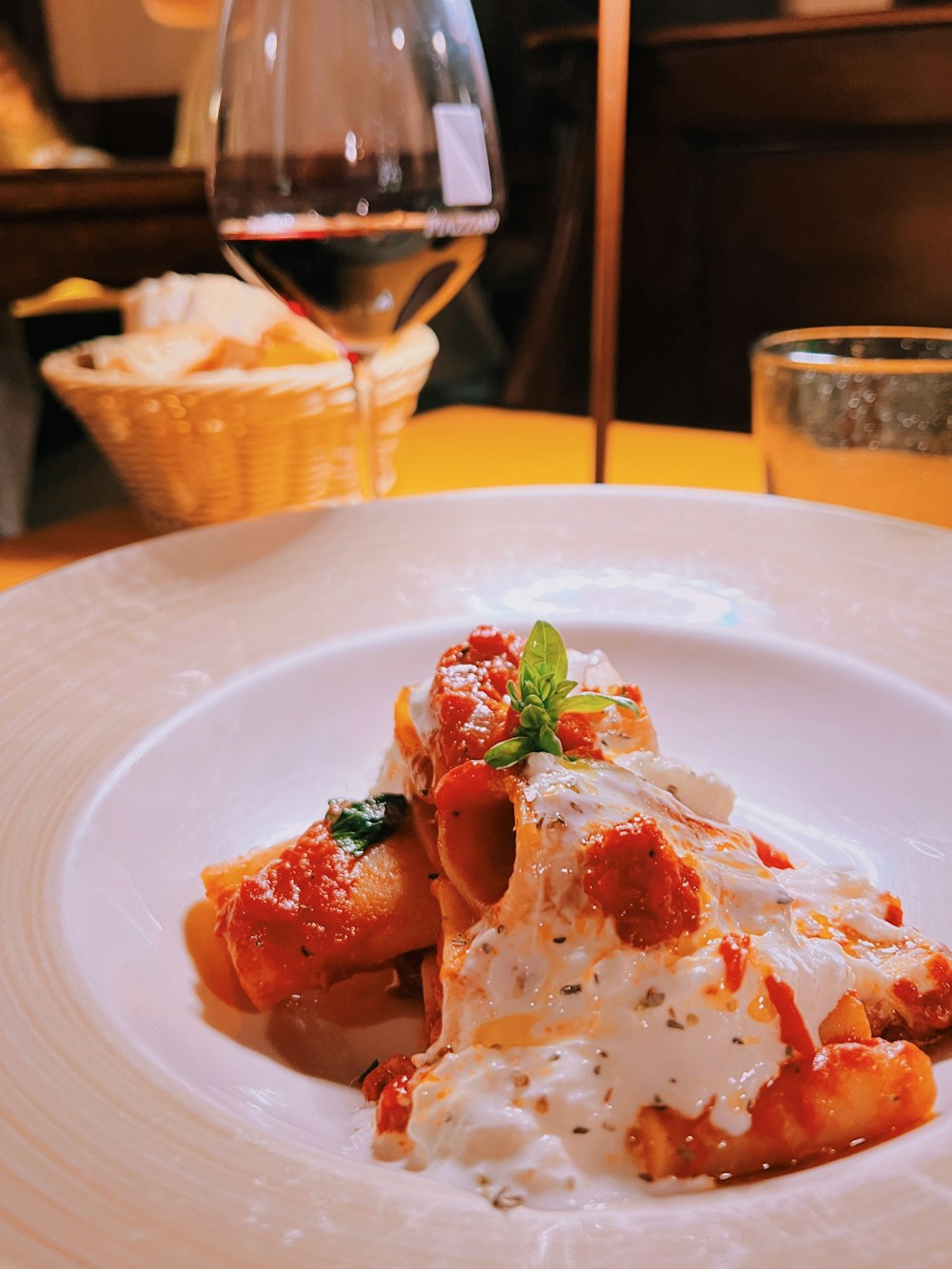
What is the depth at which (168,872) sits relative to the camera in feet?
2.89

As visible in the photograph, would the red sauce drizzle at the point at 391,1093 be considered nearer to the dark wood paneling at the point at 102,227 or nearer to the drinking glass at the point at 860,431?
→ the drinking glass at the point at 860,431

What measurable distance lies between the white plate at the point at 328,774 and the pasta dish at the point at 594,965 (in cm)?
5

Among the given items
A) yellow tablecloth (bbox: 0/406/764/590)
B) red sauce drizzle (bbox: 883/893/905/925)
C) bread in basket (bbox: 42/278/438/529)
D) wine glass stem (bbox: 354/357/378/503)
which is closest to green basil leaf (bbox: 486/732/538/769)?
red sauce drizzle (bbox: 883/893/905/925)

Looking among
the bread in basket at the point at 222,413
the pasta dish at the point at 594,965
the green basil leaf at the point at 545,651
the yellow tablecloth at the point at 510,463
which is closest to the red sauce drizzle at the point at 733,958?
the pasta dish at the point at 594,965

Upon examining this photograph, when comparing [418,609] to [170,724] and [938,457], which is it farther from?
[938,457]

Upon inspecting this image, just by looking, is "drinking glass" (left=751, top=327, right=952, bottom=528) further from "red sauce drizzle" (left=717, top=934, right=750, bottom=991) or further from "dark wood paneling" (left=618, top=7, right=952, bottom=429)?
"dark wood paneling" (left=618, top=7, right=952, bottom=429)

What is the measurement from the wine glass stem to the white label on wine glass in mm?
222

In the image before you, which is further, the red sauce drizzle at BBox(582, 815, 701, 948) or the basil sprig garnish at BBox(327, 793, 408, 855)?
the basil sprig garnish at BBox(327, 793, 408, 855)

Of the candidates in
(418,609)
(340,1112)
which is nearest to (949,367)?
(418,609)

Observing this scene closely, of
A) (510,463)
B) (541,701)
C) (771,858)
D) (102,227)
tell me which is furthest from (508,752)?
(102,227)

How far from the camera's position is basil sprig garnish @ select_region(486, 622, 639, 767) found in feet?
2.38

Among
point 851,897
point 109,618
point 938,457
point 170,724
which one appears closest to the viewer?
point 851,897

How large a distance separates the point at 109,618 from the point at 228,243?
19.1 inches

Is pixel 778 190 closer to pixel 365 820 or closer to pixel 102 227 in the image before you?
pixel 102 227
